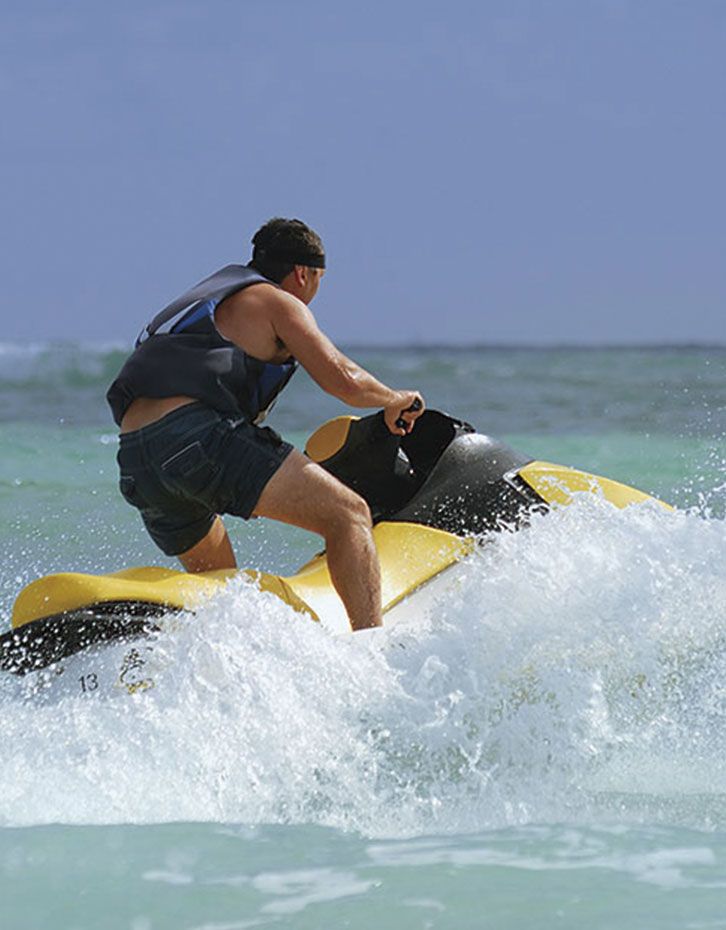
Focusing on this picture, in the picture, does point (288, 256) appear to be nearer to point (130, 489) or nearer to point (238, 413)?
point (238, 413)

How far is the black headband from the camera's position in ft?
12.7

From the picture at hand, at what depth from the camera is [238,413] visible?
3705 mm

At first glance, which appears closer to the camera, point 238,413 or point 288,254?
point 238,413

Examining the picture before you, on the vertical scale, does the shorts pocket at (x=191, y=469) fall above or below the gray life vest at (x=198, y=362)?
below

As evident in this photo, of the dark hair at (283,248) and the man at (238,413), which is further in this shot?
the dark hair at (283,248)

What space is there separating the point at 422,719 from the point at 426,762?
0.10 metres

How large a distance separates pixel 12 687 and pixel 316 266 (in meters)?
1.37

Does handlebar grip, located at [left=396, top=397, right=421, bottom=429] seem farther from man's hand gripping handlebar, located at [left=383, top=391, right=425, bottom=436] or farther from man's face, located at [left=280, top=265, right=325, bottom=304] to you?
man's face, located at [left=280, top=265, right=325, bottom=304]

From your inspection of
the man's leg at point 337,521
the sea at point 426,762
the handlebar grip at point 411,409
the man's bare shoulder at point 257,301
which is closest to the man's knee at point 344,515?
the man's leg at point 337,521

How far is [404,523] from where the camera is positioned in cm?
400

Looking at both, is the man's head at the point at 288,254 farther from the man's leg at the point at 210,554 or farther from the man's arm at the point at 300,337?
the man's leg at the point at 210,554

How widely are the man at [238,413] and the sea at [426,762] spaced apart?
0.30 meters

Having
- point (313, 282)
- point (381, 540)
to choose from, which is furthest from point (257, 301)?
point (381, 540)

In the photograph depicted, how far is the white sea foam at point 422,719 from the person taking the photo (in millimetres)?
3174
